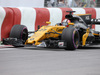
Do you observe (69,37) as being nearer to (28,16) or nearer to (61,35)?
(61,35)

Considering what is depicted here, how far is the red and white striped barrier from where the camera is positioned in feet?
35.4

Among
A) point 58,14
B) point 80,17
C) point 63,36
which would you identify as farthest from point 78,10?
point 63,36

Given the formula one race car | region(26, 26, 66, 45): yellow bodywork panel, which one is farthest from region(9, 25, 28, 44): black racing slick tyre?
region(26, 26, 66, 45): yellow bodywork panel

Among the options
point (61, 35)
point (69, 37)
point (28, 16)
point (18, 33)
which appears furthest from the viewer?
point (28, 16)

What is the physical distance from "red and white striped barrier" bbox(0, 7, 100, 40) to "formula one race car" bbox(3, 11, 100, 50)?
65 centimetres

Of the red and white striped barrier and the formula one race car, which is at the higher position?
the red and white striped barrier

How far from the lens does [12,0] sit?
1226cm

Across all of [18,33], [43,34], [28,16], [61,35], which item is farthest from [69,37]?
[28,16]

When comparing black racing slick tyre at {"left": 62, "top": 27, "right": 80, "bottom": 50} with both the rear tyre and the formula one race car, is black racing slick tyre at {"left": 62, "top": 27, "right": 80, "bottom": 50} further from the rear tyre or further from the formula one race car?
the rear tyre

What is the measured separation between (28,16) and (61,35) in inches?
97.1

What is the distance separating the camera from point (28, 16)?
38.4ft

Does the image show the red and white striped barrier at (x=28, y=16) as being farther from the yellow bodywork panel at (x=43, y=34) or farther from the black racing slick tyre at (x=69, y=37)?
the black racing slick tyre at (x=69, y=37)

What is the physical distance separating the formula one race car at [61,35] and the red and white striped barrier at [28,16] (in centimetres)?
65

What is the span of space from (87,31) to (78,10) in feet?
9.50
